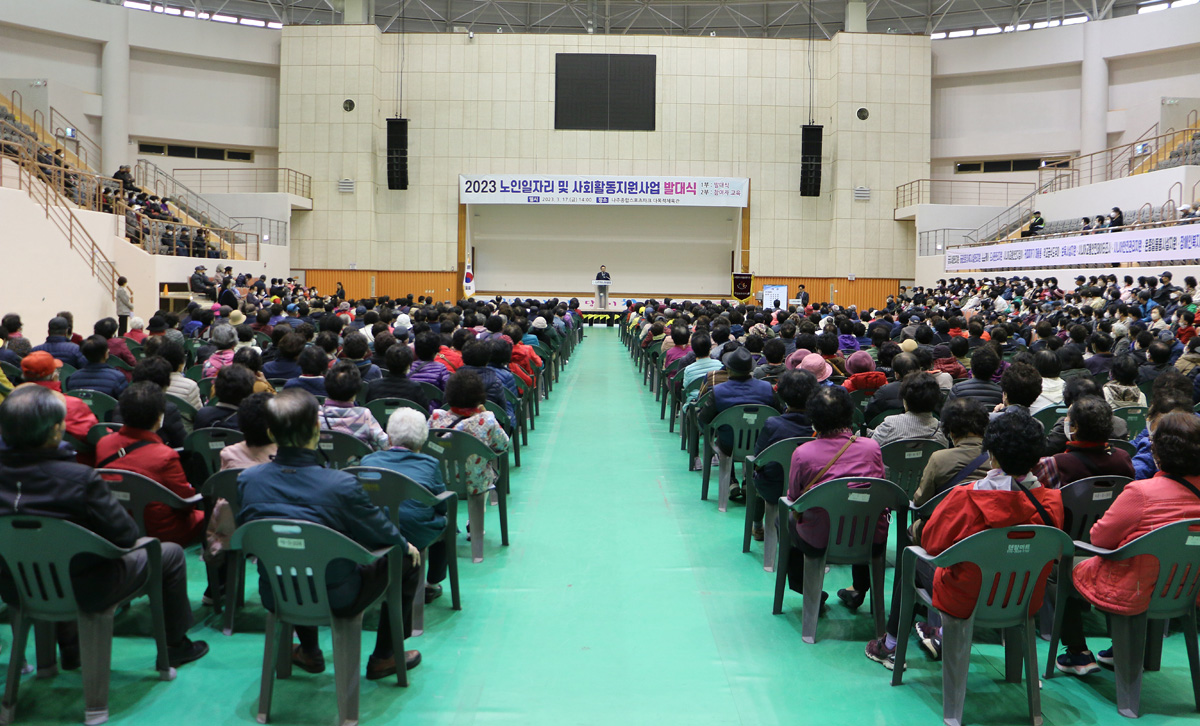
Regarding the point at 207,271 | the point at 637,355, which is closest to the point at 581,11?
the point at 207,271

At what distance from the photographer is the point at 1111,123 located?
25062 millimetres

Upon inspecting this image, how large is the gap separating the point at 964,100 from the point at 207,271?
22.5m

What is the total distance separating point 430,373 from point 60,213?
10.3 m

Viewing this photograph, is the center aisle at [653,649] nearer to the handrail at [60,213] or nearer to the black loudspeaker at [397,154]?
the handrail at [60,213]

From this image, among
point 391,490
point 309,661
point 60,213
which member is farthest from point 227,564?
point 60,213

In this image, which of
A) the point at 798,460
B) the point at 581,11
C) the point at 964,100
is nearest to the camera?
the point at 798,460

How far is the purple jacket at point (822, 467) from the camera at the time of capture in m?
3.64

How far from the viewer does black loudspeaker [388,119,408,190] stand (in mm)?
25359

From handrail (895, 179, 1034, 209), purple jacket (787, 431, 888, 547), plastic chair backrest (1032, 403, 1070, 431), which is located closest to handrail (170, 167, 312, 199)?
handrail (895, 179, 1034, 209)

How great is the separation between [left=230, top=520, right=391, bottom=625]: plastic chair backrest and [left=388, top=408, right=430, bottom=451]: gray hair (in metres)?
0.87

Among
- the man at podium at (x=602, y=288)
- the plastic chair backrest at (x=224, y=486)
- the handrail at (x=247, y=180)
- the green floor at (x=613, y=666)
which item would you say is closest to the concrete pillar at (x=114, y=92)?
the handrail at (x=247, y=180)

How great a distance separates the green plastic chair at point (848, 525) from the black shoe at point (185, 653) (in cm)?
253

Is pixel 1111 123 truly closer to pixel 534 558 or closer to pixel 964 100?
pixel 964 100

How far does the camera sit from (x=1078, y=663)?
3.46 meters
